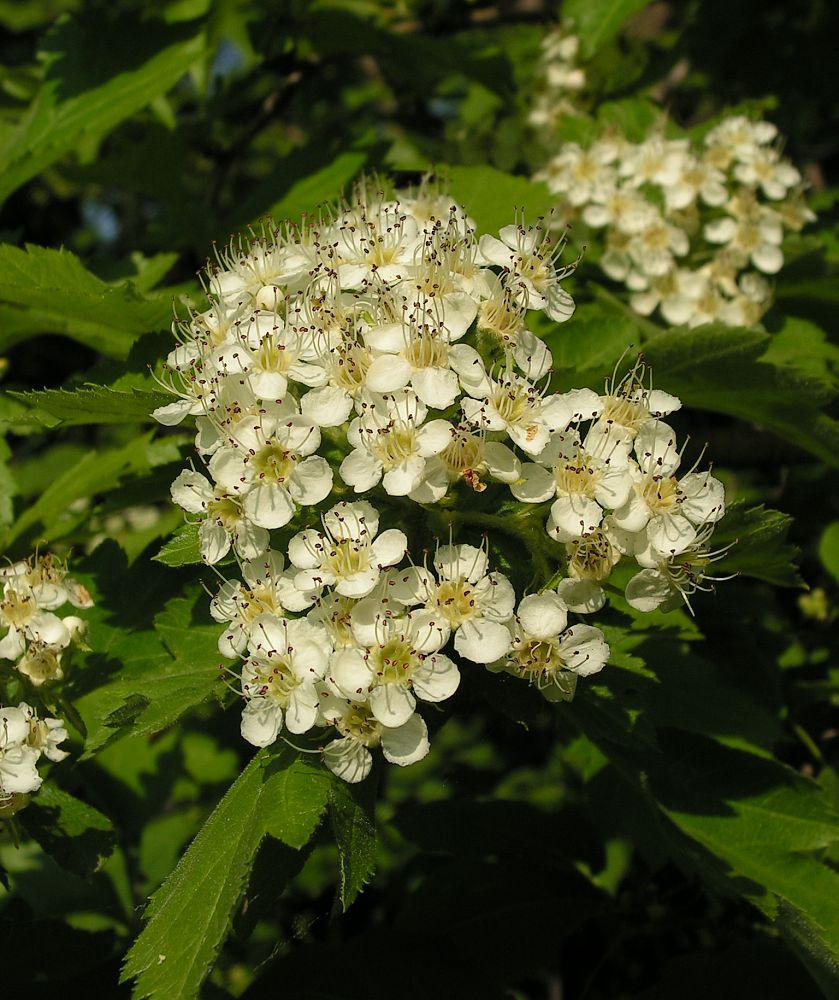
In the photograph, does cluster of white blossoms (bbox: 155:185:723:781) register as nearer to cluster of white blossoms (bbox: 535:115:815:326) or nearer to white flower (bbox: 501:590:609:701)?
white flower (bbox: 501:590:609:701)

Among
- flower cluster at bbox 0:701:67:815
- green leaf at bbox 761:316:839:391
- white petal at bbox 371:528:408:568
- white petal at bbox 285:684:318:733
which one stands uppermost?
white petal at bbox 371:528:408:568

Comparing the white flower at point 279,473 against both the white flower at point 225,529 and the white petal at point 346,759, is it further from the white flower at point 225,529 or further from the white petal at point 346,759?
the white petal at point 346,759

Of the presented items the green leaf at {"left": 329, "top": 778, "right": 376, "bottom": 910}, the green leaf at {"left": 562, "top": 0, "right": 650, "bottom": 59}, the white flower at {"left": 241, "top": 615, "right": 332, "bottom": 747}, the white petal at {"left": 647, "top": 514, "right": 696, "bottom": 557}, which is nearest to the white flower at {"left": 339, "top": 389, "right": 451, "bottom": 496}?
the white flower at {"left": 241, "top": 615, "right": 332, "bottom": 747}

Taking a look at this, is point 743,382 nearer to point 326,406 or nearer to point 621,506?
point 621,506

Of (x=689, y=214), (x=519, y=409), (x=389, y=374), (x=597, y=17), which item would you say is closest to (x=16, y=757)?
(x=389, y=374)

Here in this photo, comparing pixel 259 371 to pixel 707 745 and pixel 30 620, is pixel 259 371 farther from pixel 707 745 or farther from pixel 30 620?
pixel 707 745

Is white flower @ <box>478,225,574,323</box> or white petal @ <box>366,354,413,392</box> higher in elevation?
white petal @ <box>366,354,413,392</box>

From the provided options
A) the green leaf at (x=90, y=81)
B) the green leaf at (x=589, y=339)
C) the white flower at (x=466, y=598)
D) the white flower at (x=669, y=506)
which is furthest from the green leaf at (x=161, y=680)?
the green leaf at (x=90, y=81)
